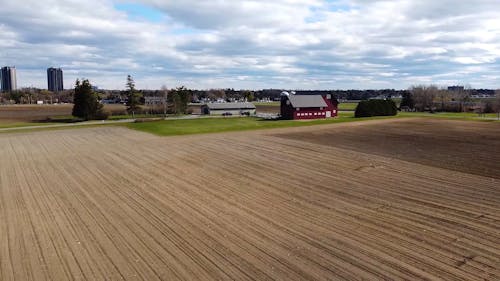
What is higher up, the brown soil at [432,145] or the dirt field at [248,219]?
the brown soil at [432,145]

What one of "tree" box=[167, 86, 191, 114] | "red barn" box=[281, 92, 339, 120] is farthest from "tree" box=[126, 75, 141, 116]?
"red barn" box=[281, 92, 339, 120]

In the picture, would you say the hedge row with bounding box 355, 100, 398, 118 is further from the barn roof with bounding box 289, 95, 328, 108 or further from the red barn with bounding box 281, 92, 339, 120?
the barn roof with bounding box 289, 95, 328, 108

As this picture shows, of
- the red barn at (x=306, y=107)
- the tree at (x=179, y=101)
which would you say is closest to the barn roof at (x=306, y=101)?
the red barn at (x=306, y=107)

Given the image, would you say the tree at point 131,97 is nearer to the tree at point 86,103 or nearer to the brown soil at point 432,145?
the tree at point 86,103

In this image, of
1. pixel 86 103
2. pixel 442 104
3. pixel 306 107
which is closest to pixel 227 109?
pixel 306 107

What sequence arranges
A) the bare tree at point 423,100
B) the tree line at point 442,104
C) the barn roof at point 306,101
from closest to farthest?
the barn roof at point 306,101 → the tree line at point 442,104 → the bare tree at point 423,100

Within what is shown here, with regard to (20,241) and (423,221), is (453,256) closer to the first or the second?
(423,221)
